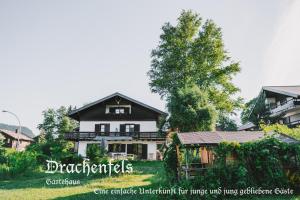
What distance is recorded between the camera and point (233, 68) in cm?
3128

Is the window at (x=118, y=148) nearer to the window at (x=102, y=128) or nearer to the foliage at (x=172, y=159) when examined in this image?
the window at (x=102, y=128)

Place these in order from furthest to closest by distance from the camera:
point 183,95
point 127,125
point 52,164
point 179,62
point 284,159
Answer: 1. point 127,125
2. point 179,62
3. point 183,95
4. point 52,164
5. point 284,159

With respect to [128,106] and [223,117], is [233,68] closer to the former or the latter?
[223,117]

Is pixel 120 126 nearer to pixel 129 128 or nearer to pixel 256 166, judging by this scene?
pixel 129 128

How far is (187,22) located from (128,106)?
12.9m

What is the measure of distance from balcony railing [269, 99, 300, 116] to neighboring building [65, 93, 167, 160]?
48.9 feet

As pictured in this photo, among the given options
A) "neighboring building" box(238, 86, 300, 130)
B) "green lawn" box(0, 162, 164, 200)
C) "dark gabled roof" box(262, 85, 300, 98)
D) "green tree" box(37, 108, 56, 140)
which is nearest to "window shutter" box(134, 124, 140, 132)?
"green lawn" box(0, 162, 164, 200)

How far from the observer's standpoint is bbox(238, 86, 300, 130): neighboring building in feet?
104

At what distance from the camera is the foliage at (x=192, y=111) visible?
88.4 feet

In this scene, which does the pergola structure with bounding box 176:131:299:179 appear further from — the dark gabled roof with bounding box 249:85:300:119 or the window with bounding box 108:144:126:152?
the window with bounding box 108:144:126:152

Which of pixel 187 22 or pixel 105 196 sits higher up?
pixel 187 22

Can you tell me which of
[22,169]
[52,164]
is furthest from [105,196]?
[52,164]

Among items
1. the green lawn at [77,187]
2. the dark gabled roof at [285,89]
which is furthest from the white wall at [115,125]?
the dark gabled roof at [285,89]

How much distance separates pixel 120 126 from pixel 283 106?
68.5 ft
